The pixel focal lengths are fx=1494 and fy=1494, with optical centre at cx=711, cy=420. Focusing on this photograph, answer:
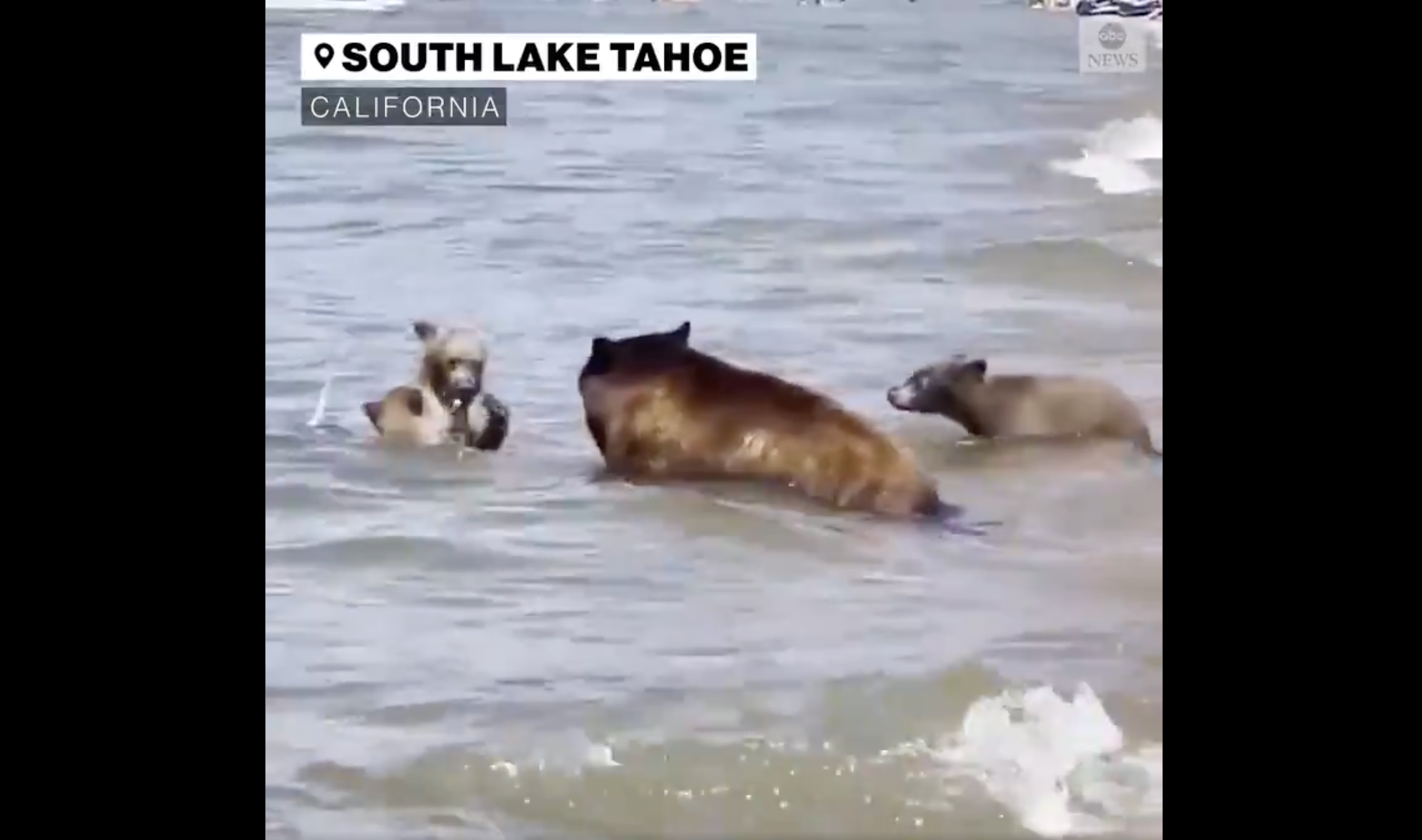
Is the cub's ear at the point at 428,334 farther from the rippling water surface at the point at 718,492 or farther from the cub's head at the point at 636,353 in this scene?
the cub's head at the point at 636,353

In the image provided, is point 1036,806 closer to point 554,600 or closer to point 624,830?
point 624,830

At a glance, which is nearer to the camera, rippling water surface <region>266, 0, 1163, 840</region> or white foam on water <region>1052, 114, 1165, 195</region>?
rippling water surface <region>266, 0, 1163, 840</region>

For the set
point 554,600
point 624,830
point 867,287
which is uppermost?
point 867,287

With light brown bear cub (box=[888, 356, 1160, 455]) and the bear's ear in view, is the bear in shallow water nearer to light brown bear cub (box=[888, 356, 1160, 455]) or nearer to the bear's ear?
the bear's ear

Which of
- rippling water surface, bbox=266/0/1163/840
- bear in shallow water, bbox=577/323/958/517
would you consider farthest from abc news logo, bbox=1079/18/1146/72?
bear in shallow water, bbox=577/323/958/517

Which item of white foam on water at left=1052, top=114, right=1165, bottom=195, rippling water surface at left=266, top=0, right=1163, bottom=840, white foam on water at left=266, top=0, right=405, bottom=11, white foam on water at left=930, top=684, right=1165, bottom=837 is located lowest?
white foam on water at left=930, top=684, right=1165, bottom=837

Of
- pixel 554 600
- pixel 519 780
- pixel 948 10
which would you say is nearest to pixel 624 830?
pixel 519 780

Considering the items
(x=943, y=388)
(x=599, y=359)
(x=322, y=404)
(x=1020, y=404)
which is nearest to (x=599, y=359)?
(x=599, y=359)
